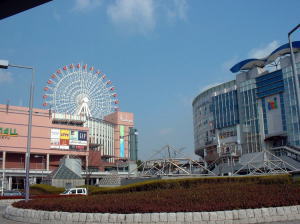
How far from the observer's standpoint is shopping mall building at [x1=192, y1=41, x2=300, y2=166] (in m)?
61.9

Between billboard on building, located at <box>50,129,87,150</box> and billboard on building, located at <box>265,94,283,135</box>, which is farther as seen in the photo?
billboard on building, located at <box>50,129,87,150</box>

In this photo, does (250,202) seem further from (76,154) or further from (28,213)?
(76,154)

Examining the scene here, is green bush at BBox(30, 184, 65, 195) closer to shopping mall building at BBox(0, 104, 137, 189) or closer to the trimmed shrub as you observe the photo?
shopping mall building at BBox(0, 104, 137, 189)

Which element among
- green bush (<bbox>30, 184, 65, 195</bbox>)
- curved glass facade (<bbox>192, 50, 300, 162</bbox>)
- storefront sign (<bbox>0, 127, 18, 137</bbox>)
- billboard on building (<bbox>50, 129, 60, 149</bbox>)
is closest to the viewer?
green bush (<bbox>30, 184, 65, 195</bbox>)

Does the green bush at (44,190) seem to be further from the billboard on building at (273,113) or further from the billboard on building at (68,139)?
the billboard on building at (273,113)

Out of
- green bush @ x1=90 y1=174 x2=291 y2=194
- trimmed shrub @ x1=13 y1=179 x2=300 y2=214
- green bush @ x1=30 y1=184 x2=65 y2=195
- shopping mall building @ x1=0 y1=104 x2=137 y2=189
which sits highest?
shopping mall building @ x1=0 y1=104 x2=137 y2=189

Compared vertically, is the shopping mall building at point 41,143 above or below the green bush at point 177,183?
above

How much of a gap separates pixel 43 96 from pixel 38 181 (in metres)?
19.9

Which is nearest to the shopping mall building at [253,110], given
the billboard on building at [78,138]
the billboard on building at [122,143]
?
the billboard on building at [78,138]


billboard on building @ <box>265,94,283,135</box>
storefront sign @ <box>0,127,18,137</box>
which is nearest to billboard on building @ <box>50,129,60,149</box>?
storefront sign @ <box>0,127,18,137</box>

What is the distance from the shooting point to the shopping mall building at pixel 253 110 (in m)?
61.9

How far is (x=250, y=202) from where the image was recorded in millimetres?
12633

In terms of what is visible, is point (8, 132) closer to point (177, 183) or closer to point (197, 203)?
point (177, 183)

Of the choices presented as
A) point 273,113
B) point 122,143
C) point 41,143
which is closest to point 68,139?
point 41,143
